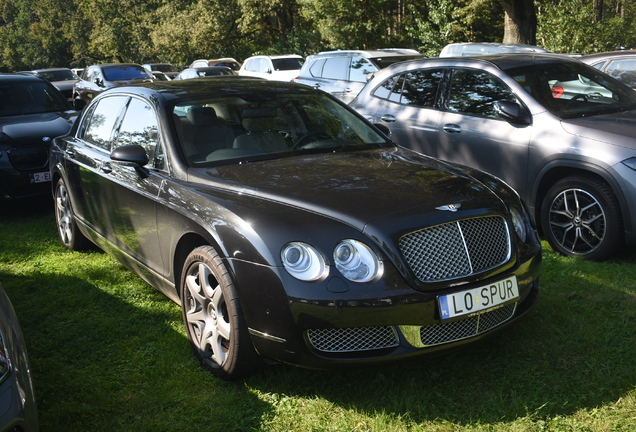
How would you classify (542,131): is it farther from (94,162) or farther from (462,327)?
(94,162)

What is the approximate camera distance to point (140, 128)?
4555 millimetres

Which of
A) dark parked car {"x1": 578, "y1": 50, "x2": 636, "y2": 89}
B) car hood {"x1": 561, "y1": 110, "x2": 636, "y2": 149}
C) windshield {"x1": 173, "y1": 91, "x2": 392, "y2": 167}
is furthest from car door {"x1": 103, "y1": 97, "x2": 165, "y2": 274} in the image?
dark parked car {"x1": 578, "y1": 50, "x2": 636, "y2": 89}

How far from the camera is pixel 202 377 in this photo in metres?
3.60

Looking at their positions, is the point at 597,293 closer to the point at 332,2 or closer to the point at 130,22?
the point at 332,2

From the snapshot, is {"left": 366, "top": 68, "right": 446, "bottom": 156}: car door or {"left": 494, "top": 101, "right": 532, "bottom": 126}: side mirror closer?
{"left": 494, "top": 101, "right": 532, "bottom": 126}: side mirror

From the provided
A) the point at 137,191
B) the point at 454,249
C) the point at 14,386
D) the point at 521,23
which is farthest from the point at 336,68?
the point at 14,386

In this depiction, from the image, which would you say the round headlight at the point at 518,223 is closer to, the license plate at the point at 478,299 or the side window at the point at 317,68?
the license plate at the point at 478,299

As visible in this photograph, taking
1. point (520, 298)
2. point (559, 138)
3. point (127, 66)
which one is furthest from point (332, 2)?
point (520, 298)

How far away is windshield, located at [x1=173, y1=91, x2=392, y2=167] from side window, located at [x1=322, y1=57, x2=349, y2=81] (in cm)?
863

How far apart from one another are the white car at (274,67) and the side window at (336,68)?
7.77m

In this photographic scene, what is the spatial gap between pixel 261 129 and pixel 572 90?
321 centimetres

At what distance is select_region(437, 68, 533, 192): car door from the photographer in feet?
18.9

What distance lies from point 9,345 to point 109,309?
2197 mm

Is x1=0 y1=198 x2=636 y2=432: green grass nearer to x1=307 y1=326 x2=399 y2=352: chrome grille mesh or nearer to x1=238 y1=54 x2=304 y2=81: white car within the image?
x1=307 y1=326 x2=399 y2=352: chrome grille mesh
